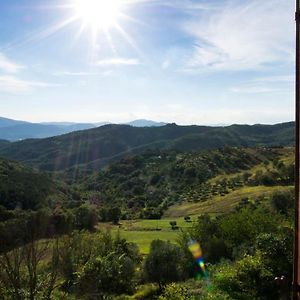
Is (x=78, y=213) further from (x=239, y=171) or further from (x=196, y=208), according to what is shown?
(x=239, y=171)

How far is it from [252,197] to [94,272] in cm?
6768

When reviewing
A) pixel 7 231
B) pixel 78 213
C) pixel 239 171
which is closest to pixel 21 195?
pixel 78 213

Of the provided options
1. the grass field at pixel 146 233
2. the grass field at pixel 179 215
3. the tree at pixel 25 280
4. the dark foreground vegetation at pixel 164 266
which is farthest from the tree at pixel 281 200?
the tree at pixel 25 280

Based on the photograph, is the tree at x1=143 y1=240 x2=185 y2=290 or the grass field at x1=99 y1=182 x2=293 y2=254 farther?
the grass field at x1=99 y1=182 x2=293 y2=254

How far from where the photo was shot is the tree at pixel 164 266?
123ft

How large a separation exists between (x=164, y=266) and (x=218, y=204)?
6838 cm

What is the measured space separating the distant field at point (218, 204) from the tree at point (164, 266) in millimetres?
Answer: 55128

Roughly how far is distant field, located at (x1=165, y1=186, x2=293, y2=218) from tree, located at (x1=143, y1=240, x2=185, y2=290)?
55128mm

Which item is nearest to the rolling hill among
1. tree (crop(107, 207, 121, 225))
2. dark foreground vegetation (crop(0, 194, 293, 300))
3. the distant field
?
tree (crop(107, 207, 121, 225))

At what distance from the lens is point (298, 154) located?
24.5 feet

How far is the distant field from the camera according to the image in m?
95.8

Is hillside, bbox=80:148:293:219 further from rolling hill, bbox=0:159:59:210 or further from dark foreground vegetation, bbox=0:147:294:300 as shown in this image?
rolling hill, bbox=0:159:59:210

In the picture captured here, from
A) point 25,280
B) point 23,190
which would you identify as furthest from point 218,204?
point 25,280

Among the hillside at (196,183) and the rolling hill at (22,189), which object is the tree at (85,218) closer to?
the rolling hill at (22,189)
